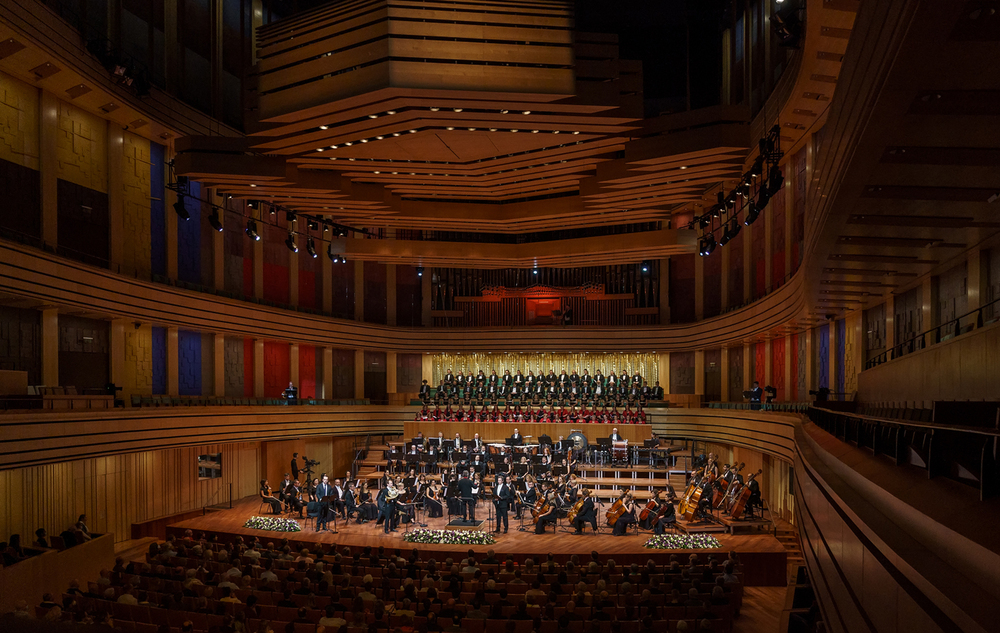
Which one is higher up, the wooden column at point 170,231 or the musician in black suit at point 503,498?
the wooden column at point 170,231

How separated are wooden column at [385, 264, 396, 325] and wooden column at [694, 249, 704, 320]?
888 centimetres

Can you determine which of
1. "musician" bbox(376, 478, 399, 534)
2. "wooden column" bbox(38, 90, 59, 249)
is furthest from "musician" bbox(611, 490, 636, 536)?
"wooden column" bbox(38, 90, 59, 249)

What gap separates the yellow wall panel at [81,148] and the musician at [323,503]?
704 cm

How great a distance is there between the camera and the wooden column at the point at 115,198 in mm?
14984

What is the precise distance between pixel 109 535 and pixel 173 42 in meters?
10.4

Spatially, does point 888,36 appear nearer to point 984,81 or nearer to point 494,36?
point 984,81

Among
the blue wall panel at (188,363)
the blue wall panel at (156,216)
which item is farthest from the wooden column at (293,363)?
the blue wall panel at (156,216)

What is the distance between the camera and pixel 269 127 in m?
11.7

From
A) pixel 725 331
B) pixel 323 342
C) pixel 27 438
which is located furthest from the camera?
pixel 323 342

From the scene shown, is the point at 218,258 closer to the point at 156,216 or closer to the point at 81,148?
the point at 156,216

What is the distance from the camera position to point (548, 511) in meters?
13.2

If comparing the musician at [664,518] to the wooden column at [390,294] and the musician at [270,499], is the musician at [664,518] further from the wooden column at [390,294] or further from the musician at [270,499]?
the wooden column at [390,294]

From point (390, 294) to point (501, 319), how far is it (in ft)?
11.3

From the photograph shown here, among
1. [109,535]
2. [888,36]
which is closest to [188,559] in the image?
[109,535]
